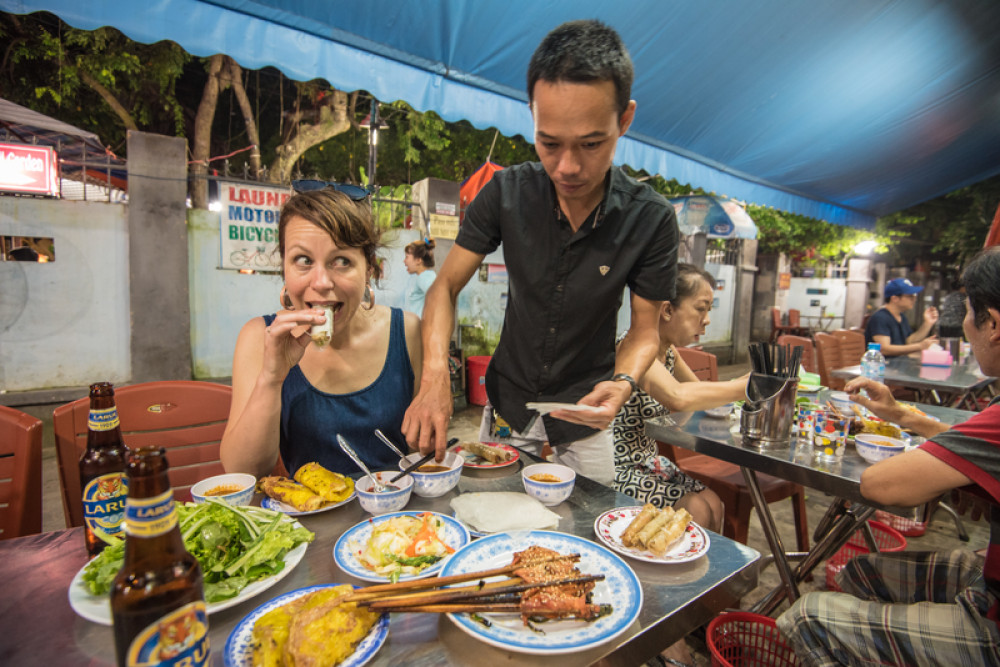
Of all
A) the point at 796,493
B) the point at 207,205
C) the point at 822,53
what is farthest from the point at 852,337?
the point at 207,205

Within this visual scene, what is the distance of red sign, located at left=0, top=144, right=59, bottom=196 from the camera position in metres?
5.53

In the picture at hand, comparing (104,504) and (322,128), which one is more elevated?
(322,128)

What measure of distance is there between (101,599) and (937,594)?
117 inches

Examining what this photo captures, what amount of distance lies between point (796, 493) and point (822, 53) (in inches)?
162

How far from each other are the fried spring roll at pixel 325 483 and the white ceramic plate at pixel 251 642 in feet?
1.77

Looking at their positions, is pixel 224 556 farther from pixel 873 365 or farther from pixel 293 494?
pixel 873 365

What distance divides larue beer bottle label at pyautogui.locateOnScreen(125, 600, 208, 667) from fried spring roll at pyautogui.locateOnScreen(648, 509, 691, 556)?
110 centimetres

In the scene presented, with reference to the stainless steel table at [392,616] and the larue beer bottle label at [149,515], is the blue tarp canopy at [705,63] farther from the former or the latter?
the larue beer bottle label at [149,515]

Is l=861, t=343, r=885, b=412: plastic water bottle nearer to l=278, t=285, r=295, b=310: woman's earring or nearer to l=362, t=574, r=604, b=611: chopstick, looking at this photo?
l=362, t=574, r=604, b=611: chopstick

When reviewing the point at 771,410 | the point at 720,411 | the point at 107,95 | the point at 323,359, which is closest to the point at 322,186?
the point at 323,359

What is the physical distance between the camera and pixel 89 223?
5930 mm

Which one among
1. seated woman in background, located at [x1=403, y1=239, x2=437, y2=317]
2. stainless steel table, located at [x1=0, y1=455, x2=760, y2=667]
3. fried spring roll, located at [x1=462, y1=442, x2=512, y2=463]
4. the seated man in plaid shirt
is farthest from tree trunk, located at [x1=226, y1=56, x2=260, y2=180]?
the seated man in plaid shirt

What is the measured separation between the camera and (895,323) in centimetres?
712

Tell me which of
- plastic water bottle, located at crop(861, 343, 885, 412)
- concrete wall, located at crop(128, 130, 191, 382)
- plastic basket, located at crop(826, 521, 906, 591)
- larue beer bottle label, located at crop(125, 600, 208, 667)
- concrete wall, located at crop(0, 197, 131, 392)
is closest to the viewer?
larue beer bottle label, located at crop(125, 600, 208, 667)
